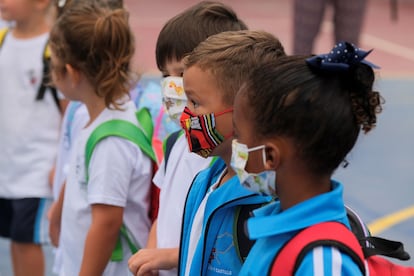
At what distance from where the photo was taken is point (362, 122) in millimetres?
1737

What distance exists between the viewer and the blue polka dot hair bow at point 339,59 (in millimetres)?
1717

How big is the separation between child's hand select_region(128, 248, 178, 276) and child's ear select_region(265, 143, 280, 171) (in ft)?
2.43

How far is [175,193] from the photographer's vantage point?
8.14ft

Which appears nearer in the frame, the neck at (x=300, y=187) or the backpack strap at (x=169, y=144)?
the neck at (x=300, y=187)

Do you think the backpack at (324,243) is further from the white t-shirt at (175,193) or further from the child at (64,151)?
the child at (64,151)

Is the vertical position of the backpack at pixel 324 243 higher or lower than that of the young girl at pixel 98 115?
higher

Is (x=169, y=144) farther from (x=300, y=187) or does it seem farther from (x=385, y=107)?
(x=385, y=107)

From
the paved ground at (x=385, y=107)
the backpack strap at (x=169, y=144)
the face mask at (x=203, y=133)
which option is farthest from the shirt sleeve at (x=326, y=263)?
the backpack strap at (x=169, y=144)

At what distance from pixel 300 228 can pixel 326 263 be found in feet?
0.34

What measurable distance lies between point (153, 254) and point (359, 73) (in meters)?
0.93

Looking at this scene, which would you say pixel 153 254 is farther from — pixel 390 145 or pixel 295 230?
pixel 390 145

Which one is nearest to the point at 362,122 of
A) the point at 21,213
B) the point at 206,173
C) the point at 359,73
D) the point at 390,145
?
the point at 359,73

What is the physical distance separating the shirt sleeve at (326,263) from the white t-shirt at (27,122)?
2.59m

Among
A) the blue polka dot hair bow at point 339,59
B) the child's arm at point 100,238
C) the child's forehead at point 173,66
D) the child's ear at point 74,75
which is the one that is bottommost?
the child's arm at point 100,238
